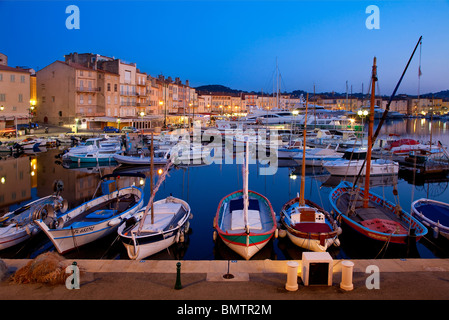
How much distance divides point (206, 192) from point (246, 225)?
585 inches

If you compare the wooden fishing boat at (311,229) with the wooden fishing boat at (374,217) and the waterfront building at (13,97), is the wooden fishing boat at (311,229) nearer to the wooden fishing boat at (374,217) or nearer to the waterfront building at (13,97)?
the wooden fishing boat at (374,217)

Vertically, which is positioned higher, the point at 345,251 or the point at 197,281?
the point at 197,281

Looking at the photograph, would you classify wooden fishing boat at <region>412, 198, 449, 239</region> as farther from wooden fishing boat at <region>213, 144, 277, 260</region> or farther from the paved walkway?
wooden fishing boat at <region>213, 144, 277, 260</region>

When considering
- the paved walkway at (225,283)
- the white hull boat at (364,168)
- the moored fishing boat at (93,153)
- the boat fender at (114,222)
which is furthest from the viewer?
the moored fishing boat at (93,153)

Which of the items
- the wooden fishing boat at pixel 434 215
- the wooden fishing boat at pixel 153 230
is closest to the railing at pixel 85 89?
the wooden fishing boat at pixel 153 230

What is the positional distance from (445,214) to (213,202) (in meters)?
14.1

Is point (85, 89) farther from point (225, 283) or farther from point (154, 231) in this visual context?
point (225, 283)

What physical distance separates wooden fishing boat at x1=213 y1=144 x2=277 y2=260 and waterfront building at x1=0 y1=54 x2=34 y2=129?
1960 inches

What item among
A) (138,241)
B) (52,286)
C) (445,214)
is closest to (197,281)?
(52,286)

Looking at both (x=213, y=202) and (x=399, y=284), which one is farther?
(x=213, y=202)

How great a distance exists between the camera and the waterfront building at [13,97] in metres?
55.2

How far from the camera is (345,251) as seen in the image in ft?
53.2

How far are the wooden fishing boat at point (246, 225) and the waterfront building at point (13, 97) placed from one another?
49.8 metres

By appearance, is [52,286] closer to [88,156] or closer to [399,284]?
[399,284]
